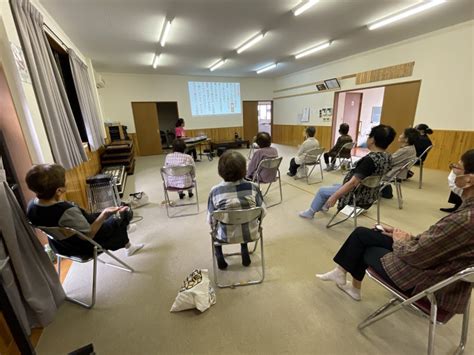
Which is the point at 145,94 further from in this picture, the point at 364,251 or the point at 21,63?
the point at 364,251

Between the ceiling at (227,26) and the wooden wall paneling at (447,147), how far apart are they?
2.10 metres

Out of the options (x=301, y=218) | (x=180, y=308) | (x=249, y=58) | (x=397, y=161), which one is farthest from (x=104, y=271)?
(x=249, y=58)

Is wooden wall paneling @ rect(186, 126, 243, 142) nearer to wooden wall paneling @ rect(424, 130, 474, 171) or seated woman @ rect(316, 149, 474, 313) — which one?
wooden wall paneling @ rect(424, 130, 474, 171)

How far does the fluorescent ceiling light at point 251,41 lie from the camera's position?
4123mm

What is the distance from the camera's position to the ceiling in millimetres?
2975

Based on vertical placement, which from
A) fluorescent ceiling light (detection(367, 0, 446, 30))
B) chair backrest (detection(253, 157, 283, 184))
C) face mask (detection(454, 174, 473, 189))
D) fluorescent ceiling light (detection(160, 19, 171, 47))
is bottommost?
chair backrest (detection(253, 157, 283, 184))

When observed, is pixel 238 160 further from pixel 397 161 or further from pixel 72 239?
pixel 397 161

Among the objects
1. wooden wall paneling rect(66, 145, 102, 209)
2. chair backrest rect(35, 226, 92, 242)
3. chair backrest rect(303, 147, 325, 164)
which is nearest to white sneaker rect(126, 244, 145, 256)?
chair backrest rect(35, 226, 92, 242)

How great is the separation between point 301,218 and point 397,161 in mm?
1602

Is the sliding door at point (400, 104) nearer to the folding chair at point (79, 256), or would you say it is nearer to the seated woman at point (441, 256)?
the seated woman at point (441, 256)

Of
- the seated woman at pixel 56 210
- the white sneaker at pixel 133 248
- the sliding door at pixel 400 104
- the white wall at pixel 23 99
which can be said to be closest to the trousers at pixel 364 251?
the seated woman at pixel 56 210

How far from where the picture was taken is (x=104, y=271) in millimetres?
1915

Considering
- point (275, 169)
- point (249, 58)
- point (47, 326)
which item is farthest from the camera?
point (249, 58)

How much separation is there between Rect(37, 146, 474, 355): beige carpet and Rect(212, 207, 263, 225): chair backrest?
63cm
